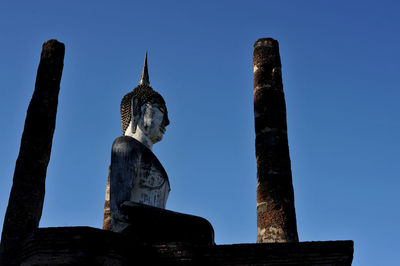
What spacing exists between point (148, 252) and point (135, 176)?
1.71 m

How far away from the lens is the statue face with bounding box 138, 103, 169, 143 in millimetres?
8891

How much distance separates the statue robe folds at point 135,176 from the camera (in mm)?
7824

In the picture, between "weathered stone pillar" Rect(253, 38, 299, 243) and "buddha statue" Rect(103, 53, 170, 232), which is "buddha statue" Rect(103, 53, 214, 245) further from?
"weathered stone pillar" Rect(253, 38, 299, 243)

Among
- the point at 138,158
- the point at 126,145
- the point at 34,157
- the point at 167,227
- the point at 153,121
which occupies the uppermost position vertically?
the point at 153,121

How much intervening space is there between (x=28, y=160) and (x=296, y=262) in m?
4.64

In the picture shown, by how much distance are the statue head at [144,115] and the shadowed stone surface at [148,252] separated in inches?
101

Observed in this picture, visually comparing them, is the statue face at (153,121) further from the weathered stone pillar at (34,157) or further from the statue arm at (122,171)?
the weathered stone pillar at (34,157)

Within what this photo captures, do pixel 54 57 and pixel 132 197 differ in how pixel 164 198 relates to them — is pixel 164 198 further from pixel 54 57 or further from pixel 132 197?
pixel 54 57

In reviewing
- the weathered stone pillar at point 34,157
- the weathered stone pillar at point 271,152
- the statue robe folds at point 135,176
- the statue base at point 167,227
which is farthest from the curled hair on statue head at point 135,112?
the weathered stone pillar at point 271,152

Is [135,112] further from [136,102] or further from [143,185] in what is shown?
[143,185]

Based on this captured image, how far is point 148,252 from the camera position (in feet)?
21.4

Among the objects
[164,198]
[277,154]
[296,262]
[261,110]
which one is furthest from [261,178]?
[296,262]

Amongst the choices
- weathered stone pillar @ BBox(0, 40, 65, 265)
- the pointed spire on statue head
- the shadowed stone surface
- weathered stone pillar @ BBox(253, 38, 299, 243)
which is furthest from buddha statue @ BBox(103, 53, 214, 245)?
weathered stone pillar @ BBox(253, 38, 299, 243)

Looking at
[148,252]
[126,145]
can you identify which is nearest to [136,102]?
[126,145]
